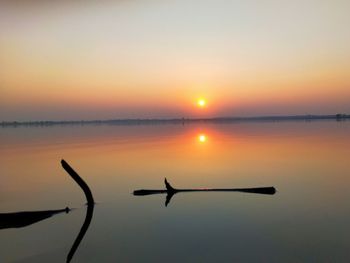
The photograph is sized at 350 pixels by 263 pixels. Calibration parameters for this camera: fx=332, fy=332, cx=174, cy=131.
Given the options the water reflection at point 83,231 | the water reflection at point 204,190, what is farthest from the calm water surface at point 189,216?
the water reflection at point 204,190

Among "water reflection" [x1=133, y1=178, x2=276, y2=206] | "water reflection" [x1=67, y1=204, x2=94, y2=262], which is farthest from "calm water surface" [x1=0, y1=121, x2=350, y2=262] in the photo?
"water reflection" [x1=133, y1=178, x2=276, y2=206]

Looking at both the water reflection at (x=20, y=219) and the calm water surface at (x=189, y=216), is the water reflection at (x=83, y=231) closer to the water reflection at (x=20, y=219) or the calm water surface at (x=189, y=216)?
the calm water surface at (x=189, y=216)

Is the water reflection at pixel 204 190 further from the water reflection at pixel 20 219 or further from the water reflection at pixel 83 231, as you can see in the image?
the water reflection at pixel 20 219

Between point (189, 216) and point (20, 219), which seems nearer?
point (20, 219)

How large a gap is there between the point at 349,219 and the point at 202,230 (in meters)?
8.57

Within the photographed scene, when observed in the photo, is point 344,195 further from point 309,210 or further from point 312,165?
point 312,165

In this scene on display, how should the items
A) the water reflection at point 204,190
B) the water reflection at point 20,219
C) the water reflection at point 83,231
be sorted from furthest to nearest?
the water reflection at point 204,190
the water reflection at point 20,219
the water reflection at point 83,231

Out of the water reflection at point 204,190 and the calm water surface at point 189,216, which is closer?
the calm water surface at point 189,216

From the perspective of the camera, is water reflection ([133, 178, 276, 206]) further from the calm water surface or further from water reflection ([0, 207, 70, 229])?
water reflection ([0, 207, 70, 229])

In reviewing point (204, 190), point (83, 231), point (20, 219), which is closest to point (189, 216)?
point (204, 190)

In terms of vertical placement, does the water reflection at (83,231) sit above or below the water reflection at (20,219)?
below

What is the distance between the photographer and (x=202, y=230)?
1766 cm

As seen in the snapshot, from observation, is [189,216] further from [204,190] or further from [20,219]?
[20,219]

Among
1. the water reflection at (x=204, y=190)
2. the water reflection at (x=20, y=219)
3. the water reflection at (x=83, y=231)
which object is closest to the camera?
the water reflection at (x=83, y=231)
